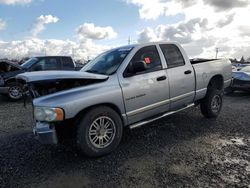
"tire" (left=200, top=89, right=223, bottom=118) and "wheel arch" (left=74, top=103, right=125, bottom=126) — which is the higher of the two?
"wheel arch" (left=74, top=103, right=125, bottom=126)

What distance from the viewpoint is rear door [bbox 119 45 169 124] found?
4.79 metres

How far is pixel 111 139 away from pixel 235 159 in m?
2.05

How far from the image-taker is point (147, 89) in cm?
502

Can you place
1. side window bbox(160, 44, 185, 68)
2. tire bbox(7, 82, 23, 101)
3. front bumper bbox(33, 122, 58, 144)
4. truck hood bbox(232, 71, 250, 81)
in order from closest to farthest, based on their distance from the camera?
front bumper bbox(33, 122, 58, 144) < side window bbox(160, 44, 185, 68) < tire bbox(7, 82, 23, 101) < truck hood bbox(232, 71, 250, 81)

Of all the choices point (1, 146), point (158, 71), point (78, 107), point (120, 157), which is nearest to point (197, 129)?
point (158, 71)

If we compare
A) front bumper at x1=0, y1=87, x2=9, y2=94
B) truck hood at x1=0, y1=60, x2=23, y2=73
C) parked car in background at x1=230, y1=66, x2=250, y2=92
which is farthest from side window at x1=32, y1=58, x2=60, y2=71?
parked car in background at x1=230, y1=66, x2=250, y2=92

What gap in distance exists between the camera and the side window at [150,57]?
5.23 meters

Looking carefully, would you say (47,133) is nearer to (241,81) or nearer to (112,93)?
(112,93)

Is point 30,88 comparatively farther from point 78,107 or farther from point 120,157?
point 120,157

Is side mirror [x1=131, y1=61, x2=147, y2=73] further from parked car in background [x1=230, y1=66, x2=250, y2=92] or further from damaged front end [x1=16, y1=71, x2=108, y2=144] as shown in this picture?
parked car in background [x1=230, y1=66, x2=250, y2=92]

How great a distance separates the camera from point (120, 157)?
4516mm

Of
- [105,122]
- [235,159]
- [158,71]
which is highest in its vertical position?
[158,71]

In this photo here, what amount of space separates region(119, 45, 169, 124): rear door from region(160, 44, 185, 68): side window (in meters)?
0.25

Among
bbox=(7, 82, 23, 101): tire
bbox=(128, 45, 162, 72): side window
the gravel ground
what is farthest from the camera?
bbox=(7, 82, 23, 101): tire
